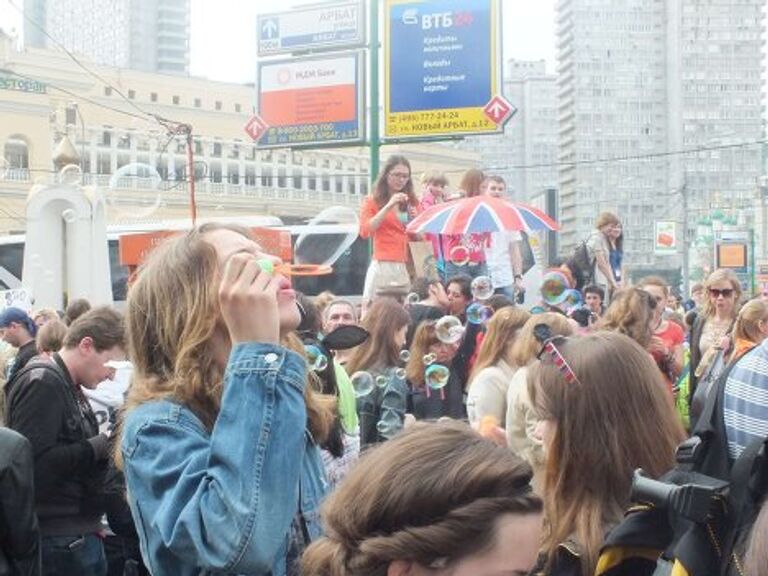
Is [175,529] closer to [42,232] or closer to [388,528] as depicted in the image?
[388,528]

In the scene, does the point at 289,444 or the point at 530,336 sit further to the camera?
the point at 530,336

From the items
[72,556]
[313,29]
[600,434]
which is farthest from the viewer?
[313,29]

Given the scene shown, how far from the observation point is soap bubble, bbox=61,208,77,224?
14446 millimetres

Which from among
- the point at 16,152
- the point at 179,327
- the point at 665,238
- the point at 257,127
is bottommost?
the point at 665,238

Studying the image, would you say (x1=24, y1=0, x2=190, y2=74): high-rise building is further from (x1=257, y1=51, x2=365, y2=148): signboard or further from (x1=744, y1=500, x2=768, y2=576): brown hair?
(x1=744, y1=500, x2=768, y2=576): brown hair

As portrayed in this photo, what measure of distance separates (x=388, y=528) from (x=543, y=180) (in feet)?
362

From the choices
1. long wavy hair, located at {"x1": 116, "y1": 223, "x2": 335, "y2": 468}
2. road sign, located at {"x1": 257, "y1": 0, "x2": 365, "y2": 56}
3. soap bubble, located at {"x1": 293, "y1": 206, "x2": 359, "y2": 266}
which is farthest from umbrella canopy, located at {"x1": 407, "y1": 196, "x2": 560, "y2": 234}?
soap bubble, located at {"x1": 293, "y1": 206, "x2": 359, "y2": 266}

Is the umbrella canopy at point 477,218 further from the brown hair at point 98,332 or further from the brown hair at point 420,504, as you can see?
the brown hair at point 420,504

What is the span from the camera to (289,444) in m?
2.16

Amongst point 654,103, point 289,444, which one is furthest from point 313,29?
point 654,103

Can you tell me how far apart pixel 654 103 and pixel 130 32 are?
70.8 meters

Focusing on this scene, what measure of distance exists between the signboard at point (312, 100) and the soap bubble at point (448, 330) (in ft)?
45.2

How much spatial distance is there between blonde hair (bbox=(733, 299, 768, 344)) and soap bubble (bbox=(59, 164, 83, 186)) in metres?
10.9

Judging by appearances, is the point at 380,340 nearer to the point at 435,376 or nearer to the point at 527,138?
the point at 435,376
